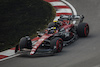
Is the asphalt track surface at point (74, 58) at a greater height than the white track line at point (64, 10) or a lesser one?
lesser

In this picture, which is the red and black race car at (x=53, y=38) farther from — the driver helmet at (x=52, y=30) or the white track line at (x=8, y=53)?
the white track line at (x=8, y=53)

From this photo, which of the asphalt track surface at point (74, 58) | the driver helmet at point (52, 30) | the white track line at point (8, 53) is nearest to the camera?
the asphalt track surface at point (74, 58)

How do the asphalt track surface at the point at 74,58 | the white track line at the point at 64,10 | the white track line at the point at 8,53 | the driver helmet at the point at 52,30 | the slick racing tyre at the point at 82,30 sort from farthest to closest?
the white track line at the point at 64,10, the slick racing tyre at the point at 82,30, the white track line at the point at 8,53, the driver helmet at the point at 52,30, the asphalt track surface at the point at 74,58

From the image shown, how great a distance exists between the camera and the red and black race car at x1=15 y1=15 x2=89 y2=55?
1152cm

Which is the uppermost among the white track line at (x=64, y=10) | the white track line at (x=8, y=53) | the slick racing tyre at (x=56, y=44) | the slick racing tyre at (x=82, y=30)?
the white track line at (x=64, y=10)

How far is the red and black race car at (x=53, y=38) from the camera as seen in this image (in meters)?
11.5

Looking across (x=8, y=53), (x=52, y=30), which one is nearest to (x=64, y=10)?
(x=52, y=30)

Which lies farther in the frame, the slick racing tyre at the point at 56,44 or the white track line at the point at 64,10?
the white track line at the point at 64,10

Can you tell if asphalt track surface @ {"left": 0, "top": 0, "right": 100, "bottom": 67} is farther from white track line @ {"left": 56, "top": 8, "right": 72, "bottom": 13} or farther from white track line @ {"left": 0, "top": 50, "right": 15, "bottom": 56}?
white track line @ {"left": 56, "top": 8, "right": 72, "bottom": 13}

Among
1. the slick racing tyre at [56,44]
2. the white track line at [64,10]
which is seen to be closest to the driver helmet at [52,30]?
the slick racing tyre at [56,44]

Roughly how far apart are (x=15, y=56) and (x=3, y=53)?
89cm

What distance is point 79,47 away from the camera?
→ 40.2ft

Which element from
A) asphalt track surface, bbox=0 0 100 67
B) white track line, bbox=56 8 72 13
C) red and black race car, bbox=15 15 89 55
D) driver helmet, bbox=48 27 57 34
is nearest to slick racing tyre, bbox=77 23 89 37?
red and black race car, bbox=15 15 89 55

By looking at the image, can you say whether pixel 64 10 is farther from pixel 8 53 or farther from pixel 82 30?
pixel 8 53
